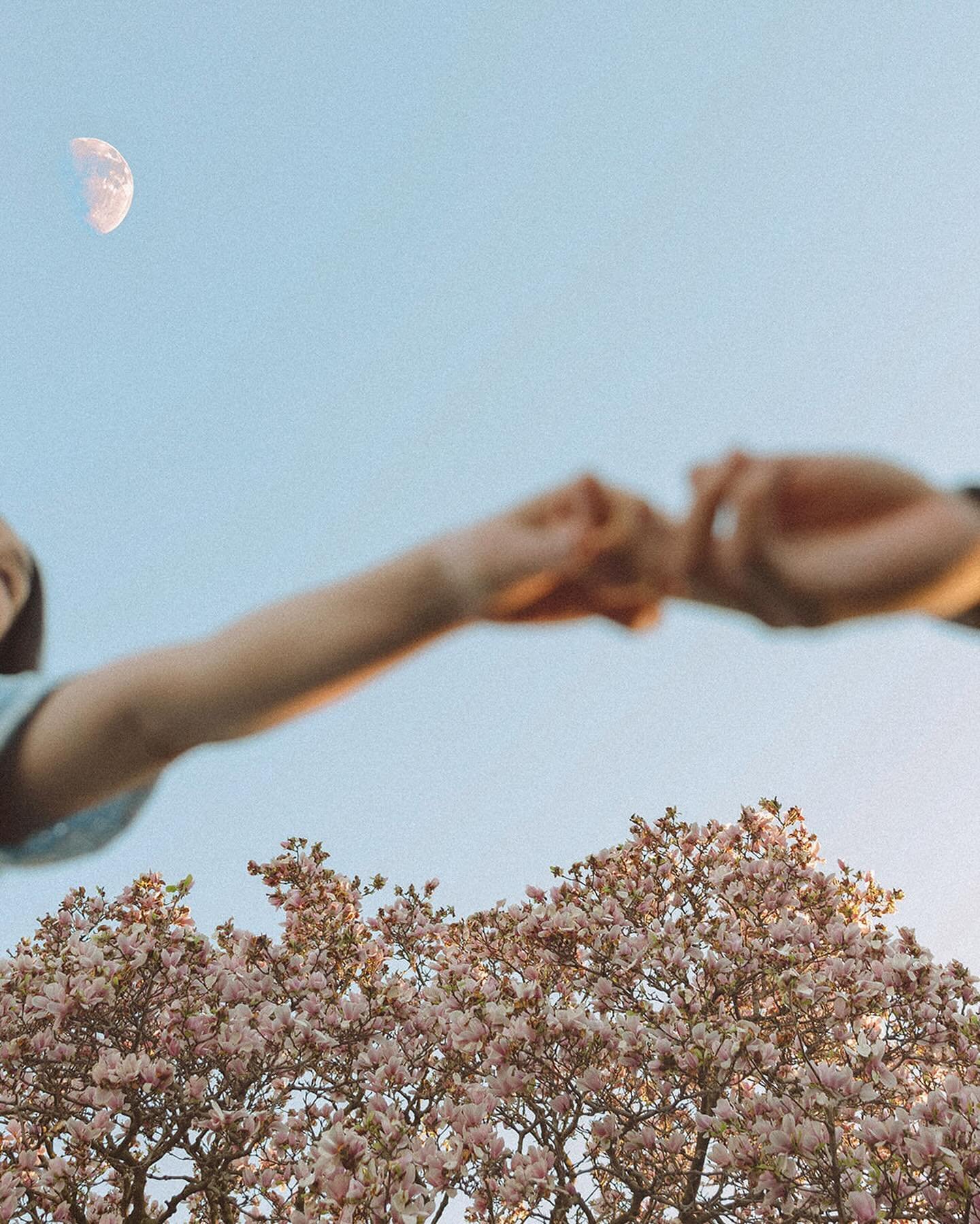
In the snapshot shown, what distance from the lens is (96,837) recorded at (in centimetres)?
160

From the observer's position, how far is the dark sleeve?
1.24 m

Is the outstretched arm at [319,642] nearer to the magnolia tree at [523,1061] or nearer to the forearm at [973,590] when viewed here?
the forearm at [973,590]

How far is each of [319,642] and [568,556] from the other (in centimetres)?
40

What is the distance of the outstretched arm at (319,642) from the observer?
Answer: 1220 mm

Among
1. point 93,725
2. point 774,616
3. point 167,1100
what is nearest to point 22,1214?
point 167,1100

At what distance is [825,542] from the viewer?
119 centimetres

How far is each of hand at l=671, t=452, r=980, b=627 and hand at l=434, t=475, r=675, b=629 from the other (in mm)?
62

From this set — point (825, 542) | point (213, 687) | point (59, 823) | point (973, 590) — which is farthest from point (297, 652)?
point (973, 590)

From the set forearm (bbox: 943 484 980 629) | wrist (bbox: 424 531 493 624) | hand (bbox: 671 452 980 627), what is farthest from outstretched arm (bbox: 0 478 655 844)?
forearm (bbox: 943 484 980 629)

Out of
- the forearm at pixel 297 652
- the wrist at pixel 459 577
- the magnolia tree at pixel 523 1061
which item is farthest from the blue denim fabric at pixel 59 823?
the magnolia tree at pixel 523 1061

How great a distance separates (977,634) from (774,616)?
1.27 feet

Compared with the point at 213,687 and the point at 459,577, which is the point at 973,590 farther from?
the point at 213,687

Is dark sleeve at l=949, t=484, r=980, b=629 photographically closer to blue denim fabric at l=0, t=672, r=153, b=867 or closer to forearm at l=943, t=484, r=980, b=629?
forearm at l=943, t=484, r=980, b=629

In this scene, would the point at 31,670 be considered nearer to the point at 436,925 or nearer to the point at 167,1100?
the point at 167,1100
